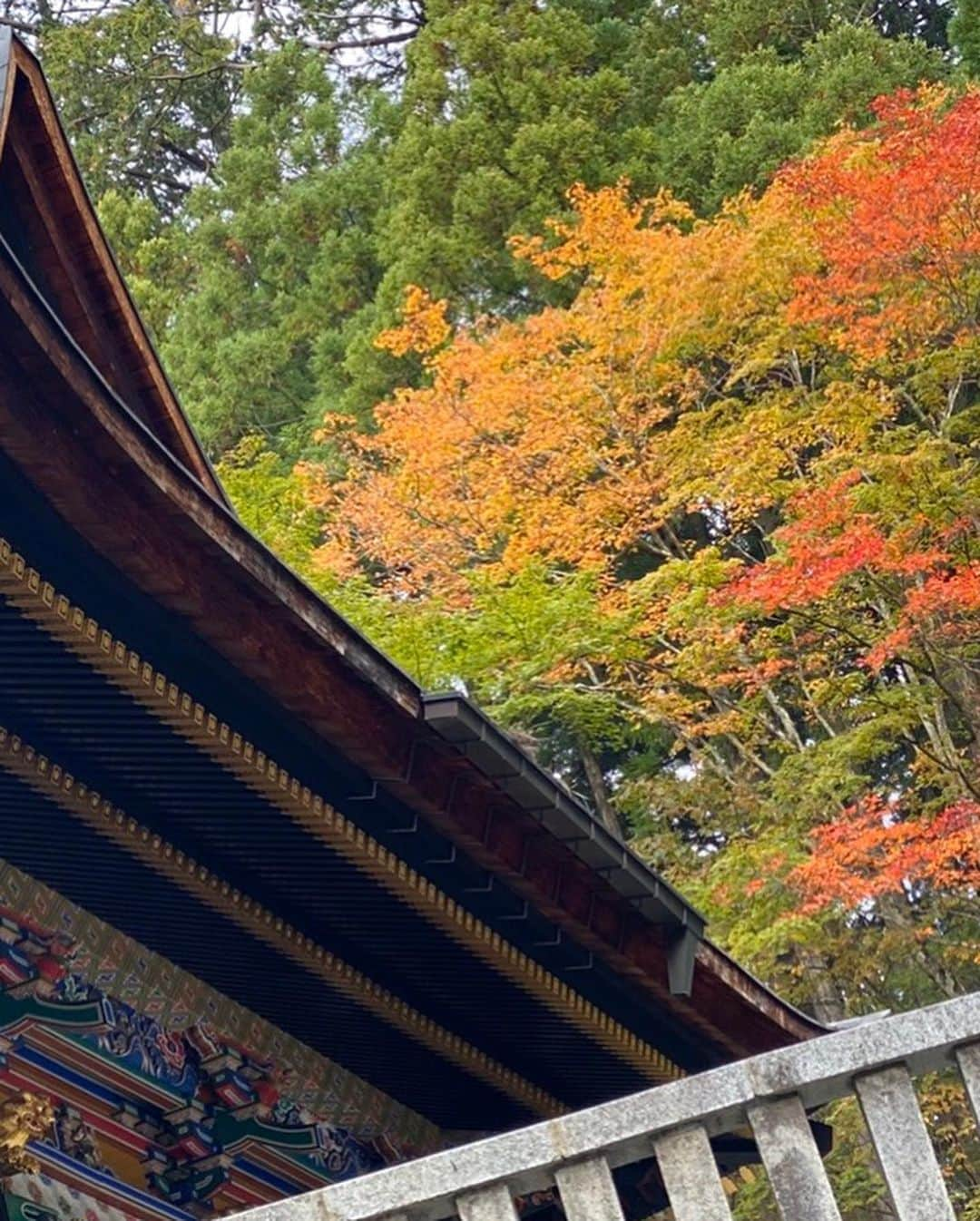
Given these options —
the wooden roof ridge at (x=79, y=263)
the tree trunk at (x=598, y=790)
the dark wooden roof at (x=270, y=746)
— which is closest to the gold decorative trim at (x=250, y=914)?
the dark wooden roof at (x=270, y=746)

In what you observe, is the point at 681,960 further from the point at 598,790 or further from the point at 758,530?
the point at 758,530

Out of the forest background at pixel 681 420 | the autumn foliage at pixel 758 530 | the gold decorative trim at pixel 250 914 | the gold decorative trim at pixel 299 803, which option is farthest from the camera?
the forest background at pixel 681 420

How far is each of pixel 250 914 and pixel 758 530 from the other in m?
14.7

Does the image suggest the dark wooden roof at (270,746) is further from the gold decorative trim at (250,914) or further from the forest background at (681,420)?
the forest background at (681,420)

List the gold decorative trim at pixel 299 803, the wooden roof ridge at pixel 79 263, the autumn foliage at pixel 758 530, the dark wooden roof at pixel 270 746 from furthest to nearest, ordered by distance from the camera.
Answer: the autumn foliage at pixel 758 530 < the wooden roof ridge at pixel 79 263 < the gold decorative trim at pixel 299 803 < the dark wooden roof at pixel 270 746

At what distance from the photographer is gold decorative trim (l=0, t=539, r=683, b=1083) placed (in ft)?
17.1

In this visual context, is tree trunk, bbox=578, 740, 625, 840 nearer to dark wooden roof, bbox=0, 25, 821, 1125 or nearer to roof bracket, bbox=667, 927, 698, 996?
dark wooden roof, bbox=0, 25, 821, 1125

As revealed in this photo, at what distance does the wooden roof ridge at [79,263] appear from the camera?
6.24m

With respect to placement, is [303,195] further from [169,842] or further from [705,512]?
[169,842]

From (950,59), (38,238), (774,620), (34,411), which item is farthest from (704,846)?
(34,411)

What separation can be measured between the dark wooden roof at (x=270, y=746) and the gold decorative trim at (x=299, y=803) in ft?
0.04

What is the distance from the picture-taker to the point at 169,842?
21.0 ft

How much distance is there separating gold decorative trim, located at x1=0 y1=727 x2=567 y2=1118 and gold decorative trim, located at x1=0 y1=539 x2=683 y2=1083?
45 centimetres

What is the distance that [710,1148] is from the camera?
4.02 metres
